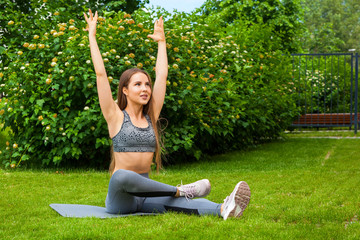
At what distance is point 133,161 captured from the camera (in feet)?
12.9

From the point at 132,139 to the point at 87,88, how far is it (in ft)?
10.2

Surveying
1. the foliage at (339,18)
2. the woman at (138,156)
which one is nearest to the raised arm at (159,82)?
the woman at (138,156)

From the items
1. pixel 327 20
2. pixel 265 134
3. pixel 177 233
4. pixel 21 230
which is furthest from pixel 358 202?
pixel 327 20

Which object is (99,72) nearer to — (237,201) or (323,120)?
(237,201)

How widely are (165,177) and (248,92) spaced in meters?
3.94

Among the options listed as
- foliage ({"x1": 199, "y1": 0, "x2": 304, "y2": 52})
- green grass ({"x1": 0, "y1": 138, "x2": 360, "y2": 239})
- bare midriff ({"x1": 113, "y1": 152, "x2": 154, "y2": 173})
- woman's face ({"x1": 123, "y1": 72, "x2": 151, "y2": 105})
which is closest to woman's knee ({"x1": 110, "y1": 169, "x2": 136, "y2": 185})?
bare midriff ({"x1": 113, "y1": 152, "x2": 154, "y2": 173})

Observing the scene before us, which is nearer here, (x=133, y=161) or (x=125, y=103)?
(x=133, y=161)

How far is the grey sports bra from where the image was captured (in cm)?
391

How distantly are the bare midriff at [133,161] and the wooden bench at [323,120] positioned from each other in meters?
11.0

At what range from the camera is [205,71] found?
8.02m

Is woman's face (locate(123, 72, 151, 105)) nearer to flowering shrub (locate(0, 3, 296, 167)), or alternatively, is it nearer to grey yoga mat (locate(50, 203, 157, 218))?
grey yoga mat (locate(50, 203, 157, 218))

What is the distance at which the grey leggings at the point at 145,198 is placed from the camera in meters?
3.69

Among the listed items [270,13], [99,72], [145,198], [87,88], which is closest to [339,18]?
[270,13]

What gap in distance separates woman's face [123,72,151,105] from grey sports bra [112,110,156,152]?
0.57 feet
